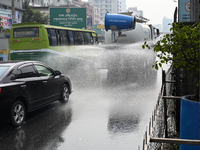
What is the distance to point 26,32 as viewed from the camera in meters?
18.2

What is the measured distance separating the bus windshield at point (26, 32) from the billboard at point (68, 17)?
70.7 ft

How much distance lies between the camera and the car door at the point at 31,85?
6910mm

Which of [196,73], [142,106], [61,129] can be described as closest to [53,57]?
[142,106]

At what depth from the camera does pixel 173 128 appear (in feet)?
19.4

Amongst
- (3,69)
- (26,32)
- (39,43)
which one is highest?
(26,32)

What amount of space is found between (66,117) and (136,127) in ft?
6.14

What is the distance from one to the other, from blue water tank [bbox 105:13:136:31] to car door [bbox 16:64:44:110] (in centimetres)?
1470

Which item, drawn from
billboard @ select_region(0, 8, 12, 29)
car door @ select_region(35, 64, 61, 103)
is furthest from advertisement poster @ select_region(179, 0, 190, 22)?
billboard @ select_region(0, 8, 12, 29)

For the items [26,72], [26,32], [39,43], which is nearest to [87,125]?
[26,72]

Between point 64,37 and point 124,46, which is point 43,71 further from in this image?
point 124,46

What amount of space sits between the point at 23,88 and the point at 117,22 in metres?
15.6

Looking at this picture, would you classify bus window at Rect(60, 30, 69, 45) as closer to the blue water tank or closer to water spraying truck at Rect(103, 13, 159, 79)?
water spraying truck at Rect(103, 13, 159, 79)

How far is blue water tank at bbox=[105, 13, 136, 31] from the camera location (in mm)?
21594

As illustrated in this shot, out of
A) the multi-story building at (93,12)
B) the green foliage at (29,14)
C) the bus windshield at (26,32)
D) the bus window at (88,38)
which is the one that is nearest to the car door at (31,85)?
the bus windshield at (26,32)
